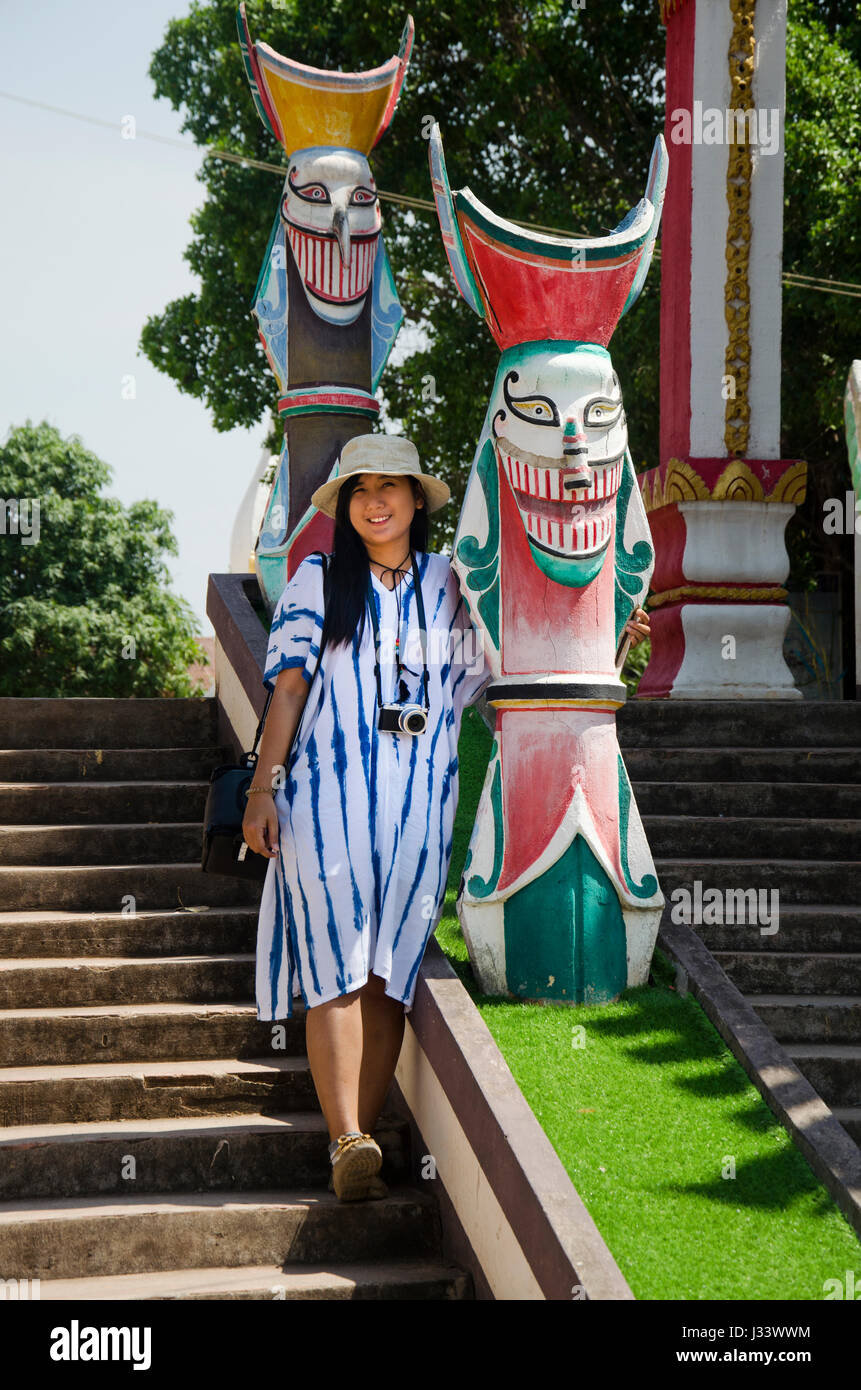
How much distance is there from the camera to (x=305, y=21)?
13992 millimetres

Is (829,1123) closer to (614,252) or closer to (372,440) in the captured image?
(372,440)

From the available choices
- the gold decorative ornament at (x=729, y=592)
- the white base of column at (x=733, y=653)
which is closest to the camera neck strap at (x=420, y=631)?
the white base of column at (x=733, y=653)

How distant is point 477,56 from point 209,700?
9304 mm

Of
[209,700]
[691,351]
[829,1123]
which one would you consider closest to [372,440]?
[829,1123]

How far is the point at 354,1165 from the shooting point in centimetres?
374

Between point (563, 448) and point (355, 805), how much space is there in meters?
1.35

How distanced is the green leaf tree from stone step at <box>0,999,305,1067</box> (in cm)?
1835

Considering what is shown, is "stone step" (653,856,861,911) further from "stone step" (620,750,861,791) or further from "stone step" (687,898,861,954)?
"stone step" (620,750,861,791)

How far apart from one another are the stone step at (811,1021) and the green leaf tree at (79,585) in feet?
60.9

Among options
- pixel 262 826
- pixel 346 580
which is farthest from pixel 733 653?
pixel 262 826

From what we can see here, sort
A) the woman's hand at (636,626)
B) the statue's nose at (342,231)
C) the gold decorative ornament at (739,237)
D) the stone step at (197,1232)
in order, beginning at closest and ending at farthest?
the stone step at (197,1232) < the woman's hand at (636,626) < the statue's nose at (342,231) < the gold decorative ornament at (739,237)

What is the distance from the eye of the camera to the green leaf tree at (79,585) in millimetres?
23125

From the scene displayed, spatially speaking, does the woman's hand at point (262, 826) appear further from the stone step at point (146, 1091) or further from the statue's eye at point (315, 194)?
the statue's eye at point (315, 194)

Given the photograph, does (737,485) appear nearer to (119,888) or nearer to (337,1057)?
(119,888)
